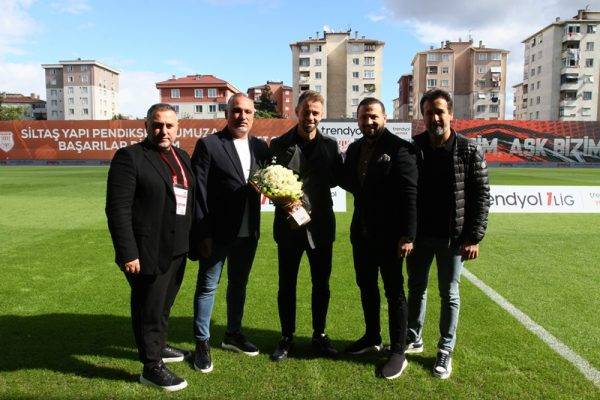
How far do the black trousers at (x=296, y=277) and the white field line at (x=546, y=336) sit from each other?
6.56ft

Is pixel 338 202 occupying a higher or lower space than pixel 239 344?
higher

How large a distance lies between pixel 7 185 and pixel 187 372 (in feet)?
63.3

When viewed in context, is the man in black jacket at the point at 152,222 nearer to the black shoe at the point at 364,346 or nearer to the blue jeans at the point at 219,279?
the blue jeans at the point at 219,279

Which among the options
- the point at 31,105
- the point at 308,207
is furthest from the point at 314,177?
the point at 31,105

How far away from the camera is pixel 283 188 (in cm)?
332

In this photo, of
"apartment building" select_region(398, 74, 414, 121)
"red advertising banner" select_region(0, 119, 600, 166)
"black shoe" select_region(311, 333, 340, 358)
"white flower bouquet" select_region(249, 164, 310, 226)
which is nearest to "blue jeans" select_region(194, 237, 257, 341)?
"white flower bouquet" select_region(249, 164, 310, 226)

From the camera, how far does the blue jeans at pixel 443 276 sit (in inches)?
141

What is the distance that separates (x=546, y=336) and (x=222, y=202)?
10.3 ft

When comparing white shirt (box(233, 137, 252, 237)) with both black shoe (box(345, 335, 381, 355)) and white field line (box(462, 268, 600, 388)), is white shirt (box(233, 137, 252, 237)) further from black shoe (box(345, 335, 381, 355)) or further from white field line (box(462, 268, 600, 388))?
white field line (box(462, 268, 600, 388))

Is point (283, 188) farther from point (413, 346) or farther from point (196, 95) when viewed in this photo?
point (196, 95)

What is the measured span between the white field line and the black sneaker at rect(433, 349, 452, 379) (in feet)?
3.28

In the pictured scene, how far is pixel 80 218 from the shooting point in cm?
1094

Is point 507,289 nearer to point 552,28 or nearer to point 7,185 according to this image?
point 7,185

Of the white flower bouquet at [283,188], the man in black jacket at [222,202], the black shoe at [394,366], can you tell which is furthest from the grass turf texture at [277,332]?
the white flower bouquet at [283,188]
